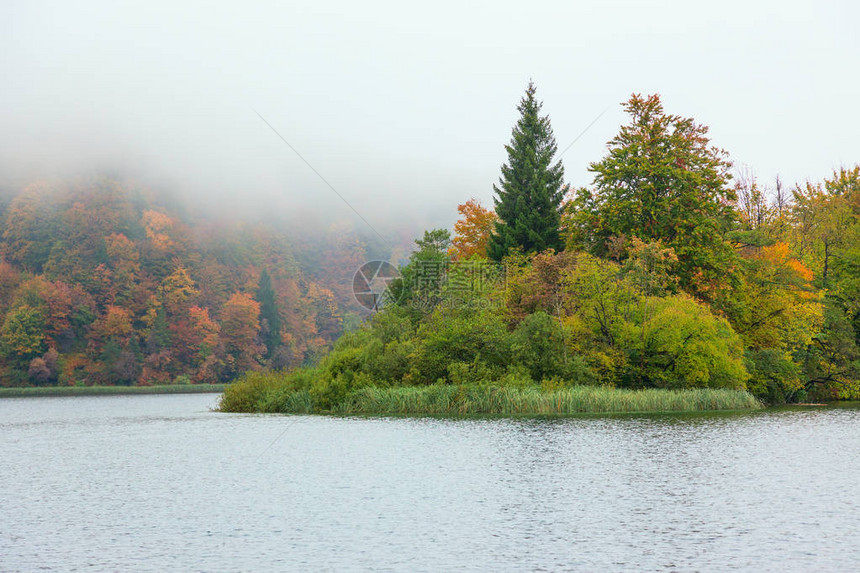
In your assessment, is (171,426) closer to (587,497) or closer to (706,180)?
(587,497)

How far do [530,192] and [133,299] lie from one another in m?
74.7

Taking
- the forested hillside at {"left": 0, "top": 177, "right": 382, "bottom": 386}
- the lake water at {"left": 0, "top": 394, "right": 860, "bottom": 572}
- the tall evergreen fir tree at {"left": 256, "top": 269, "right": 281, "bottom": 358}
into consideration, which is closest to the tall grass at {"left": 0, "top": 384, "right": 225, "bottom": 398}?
the forested hillside at {"left": 0, "top": 177, "right": 382, "bottom": 386}

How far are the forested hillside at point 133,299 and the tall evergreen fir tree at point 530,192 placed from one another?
47759 mm

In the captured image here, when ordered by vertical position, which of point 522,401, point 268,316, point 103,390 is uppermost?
point 268,316

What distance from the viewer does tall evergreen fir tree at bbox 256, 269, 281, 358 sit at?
131 m

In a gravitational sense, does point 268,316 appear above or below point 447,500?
above

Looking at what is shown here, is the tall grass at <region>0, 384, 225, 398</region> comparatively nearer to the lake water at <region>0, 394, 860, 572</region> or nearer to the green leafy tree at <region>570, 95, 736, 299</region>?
the green leafy tree at <region>570, 95, 736, 299</region>

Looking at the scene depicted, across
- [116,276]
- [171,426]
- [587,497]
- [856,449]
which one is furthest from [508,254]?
[116,276]

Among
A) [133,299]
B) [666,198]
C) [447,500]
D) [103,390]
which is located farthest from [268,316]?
[447,500]

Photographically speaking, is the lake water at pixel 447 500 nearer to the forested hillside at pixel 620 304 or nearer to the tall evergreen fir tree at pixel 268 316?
the forested hillside at pixel 620 304

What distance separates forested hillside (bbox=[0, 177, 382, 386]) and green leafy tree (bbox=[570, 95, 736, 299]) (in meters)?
60.4

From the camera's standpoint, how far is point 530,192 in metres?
70.0

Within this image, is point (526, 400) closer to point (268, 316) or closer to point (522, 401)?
point (522, 401)

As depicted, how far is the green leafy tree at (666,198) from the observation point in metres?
56.1
